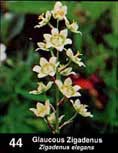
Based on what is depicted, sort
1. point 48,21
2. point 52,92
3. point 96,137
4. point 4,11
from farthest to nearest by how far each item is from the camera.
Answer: point 4,11 < point 96,137 < point 52,92 < point 48,21

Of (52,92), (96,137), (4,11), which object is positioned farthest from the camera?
(4,11)

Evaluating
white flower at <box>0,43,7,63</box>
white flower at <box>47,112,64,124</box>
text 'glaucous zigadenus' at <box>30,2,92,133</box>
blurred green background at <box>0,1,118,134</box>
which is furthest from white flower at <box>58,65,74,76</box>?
white flower at <box>0,43,7,63</box>

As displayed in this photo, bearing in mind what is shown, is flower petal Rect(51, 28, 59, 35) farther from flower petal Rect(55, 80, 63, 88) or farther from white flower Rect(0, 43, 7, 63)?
white flower Rect(0, 43, 7, 63)

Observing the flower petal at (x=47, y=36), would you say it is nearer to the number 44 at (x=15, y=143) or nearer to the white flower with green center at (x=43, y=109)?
the white flower with green center at (x=43, y=109)

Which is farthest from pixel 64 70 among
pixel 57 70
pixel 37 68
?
pixel 37 68

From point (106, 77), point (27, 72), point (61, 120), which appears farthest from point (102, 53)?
point (61, 120)

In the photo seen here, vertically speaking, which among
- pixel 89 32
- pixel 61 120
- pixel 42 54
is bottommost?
pixel 61 120

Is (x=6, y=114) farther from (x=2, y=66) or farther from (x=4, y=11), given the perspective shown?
(x=4, y=11)

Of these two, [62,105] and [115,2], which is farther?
[115,2]

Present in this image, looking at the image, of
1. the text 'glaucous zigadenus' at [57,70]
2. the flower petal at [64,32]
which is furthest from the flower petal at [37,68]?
the flower petal at [64,32]
